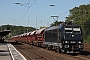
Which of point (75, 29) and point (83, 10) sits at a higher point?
point (83, 10)

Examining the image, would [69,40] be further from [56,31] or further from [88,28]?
[88,28]

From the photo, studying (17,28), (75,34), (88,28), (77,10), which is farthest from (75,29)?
(17,28)

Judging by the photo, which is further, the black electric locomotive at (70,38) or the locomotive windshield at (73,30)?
the locomotive windshield at (73,30)

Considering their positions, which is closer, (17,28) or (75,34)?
(75,34)

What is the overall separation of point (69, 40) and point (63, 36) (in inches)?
29.5

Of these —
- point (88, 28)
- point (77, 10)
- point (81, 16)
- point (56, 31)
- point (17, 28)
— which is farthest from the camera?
point (17, 28)

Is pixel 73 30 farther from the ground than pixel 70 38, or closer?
farther from the ground

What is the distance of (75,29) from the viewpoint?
26.5 metres

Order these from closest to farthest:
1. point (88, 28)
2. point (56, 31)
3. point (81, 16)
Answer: point (56, 31) → point (88, 28) → point (81, 16)

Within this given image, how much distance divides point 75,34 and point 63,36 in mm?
1248

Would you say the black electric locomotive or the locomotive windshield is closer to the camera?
the black electric locomotive

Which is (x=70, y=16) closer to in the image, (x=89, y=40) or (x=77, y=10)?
(x=77, y=10)

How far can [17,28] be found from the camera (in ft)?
624

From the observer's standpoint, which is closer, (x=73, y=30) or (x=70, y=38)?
(x=70, y=38)
